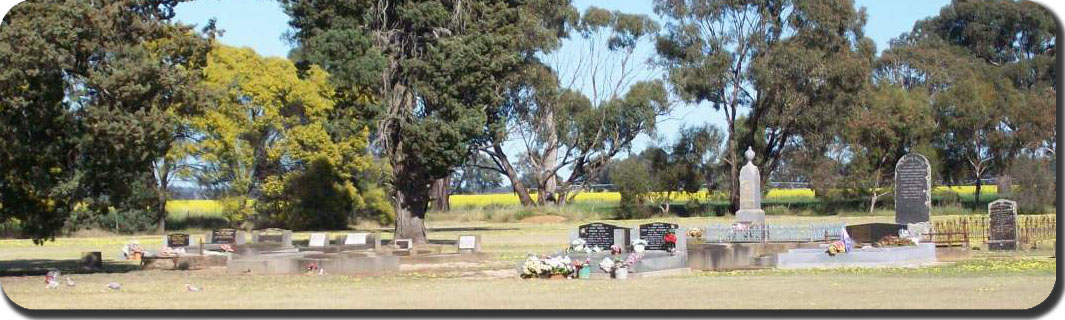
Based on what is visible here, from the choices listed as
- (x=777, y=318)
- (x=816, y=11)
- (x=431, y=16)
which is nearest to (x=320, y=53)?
(x=431, y=16)

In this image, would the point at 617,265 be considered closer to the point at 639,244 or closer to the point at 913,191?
the point at 639,244

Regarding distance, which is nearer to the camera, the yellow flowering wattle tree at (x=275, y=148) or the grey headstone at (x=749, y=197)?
the grey headstone at (x=749, y=197)

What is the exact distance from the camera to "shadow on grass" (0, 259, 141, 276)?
3175 centimetres

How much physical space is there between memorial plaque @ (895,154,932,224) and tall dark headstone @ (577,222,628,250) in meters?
12.1

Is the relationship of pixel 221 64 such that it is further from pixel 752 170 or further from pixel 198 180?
pixel 752 170

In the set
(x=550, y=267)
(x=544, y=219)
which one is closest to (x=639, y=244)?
(x=550, y=267)

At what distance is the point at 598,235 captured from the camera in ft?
106

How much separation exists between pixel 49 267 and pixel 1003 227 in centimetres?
2575

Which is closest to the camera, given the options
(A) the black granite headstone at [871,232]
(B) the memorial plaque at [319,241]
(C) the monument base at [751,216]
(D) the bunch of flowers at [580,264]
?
(D) the bunch of flowers at [580,264]

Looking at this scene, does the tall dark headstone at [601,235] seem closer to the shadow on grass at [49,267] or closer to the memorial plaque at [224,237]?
the shadow on grass at [49,267]

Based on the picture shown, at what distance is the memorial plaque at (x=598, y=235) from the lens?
32.3 meters

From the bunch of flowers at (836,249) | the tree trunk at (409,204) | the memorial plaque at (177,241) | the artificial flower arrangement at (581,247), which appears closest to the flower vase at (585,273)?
the artificial flower arrangement at (581,247)

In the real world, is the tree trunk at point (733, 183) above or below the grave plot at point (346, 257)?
above

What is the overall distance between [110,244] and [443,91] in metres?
13.9
